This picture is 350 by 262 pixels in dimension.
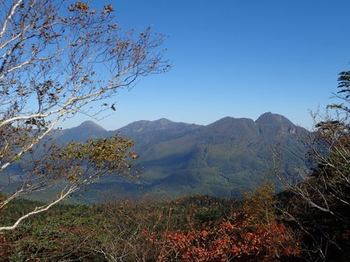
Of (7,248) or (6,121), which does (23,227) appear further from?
(6,121)

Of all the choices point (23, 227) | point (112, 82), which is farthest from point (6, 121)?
point (23, 227)

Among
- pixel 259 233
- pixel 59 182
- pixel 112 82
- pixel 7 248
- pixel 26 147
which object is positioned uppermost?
pixel 112 82

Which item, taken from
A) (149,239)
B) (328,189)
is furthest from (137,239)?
(328,189)

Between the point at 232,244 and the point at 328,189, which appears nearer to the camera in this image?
the point at 328,189

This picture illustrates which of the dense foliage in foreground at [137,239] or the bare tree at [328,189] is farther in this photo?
the dense foliage in foreground at [137,239]

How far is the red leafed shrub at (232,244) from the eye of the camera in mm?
22547

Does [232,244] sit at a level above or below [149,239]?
below

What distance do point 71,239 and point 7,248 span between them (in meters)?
2.46

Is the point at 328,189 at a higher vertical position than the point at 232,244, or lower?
higher

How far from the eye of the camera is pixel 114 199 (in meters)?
25.6

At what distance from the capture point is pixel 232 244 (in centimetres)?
2591

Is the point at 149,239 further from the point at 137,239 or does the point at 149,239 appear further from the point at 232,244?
the point at 232,244

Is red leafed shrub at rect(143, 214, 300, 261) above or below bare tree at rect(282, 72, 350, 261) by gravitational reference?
below

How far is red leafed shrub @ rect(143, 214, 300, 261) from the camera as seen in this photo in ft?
74.0
